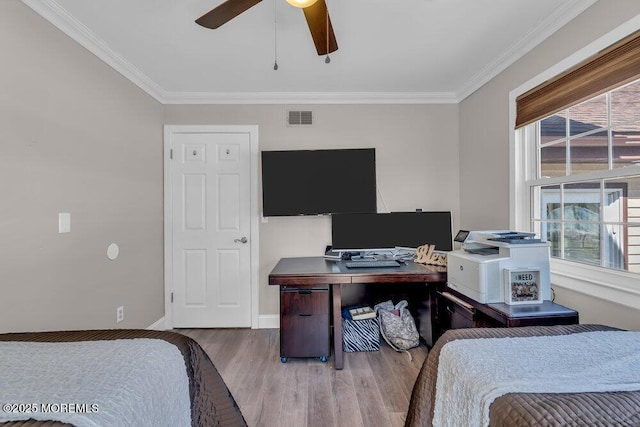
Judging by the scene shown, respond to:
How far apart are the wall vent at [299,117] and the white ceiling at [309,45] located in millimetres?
133

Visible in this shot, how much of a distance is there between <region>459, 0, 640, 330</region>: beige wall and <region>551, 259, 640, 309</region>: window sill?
0.14 ft

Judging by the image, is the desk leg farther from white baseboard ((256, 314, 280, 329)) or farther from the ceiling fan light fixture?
the ceiling fan light fixture

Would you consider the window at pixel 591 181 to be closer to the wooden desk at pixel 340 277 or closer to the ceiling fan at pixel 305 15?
the wooden desk at pixel 340 277

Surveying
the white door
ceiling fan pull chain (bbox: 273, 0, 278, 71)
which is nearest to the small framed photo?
ceiling fan pull chain (bbox: 273, 0, 278, 71)

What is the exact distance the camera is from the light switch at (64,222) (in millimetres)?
1886

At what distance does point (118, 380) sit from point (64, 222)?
60.2 inches

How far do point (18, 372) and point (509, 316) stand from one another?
2.05m

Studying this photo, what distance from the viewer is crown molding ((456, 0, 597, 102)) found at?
1796 millimetres

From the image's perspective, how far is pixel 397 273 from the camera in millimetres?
2363

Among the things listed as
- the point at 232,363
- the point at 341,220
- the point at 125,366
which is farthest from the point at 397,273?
the point at 125,366

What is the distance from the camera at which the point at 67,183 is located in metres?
1.94

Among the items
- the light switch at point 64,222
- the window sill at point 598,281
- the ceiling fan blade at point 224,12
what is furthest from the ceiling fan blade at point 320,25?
the window sill at point 598,281

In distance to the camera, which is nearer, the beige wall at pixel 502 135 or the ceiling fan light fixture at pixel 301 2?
the ceiling fan light fixture at pixel 301 2

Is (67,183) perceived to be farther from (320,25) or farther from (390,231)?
(390,231)
